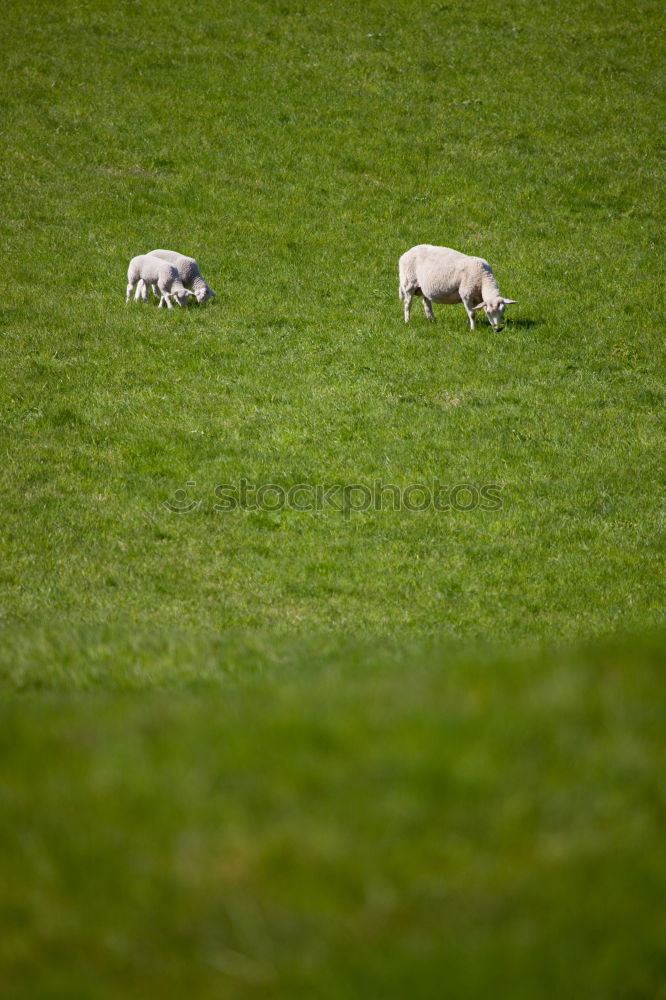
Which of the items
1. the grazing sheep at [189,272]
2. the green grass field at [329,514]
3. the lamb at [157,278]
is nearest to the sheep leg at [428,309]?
the green grass field at [329,514]

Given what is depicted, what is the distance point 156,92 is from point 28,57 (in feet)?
23.7

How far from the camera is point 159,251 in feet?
82.9

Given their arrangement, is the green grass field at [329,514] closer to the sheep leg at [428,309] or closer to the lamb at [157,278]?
the sheep leg at [428,309]

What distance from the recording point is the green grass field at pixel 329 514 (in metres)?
3.66

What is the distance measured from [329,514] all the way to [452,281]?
10399 mm

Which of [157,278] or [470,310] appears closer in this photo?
[470,310]

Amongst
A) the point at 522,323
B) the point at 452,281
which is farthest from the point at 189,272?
the point at 522,323

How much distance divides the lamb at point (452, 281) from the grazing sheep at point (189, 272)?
5476mm

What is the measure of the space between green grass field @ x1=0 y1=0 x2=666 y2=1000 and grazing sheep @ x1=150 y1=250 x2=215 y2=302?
3.17 feet

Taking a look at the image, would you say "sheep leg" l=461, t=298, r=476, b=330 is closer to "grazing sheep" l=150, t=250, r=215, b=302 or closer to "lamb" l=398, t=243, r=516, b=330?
"lamb" l=398, t=243, r=516, b=330

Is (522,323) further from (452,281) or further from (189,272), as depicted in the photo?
(189,272)

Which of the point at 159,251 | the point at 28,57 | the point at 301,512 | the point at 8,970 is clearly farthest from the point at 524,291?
the point at 28,57

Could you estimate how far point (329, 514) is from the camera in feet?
49.3

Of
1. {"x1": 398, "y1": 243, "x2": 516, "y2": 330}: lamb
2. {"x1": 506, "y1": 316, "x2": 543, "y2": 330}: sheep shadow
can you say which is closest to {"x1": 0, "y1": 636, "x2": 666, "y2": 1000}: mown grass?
{"x1": 398, "y1": 243, "x2": 516, "y2": 330}: lamb
